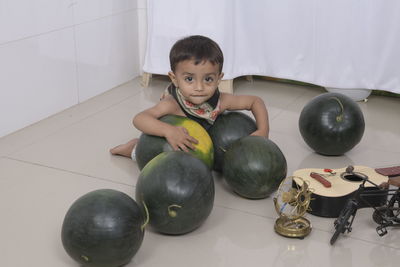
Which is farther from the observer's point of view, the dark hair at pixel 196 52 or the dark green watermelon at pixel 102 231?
the dark hair at pixel 196 52

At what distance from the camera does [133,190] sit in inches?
88.8

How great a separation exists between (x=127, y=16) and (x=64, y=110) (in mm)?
769

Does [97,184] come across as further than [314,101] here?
No

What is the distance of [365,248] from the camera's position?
190 cm

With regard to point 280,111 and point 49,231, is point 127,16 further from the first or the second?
point 49,231

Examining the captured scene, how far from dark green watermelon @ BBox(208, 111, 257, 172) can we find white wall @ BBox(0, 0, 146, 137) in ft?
3.33

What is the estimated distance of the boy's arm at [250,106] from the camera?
2406 millimetres

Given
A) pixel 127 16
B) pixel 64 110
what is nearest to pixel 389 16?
pixel 127 16

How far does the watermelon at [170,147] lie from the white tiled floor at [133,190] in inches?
5.5

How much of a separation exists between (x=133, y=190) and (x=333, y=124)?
87cm

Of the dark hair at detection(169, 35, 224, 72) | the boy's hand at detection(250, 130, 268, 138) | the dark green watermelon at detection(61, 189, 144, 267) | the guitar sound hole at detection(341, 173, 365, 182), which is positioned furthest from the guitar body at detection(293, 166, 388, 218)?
the dark green watermelon at detection(61, 189, 144, 267)

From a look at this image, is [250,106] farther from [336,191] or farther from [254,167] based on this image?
[336,191]

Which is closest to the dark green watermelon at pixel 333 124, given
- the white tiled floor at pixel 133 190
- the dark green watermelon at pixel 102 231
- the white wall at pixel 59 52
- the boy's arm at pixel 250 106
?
the white tiled floor at pixel 133 190

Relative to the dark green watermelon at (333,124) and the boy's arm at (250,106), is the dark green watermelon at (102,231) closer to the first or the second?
the boy's arm at (250,106)
